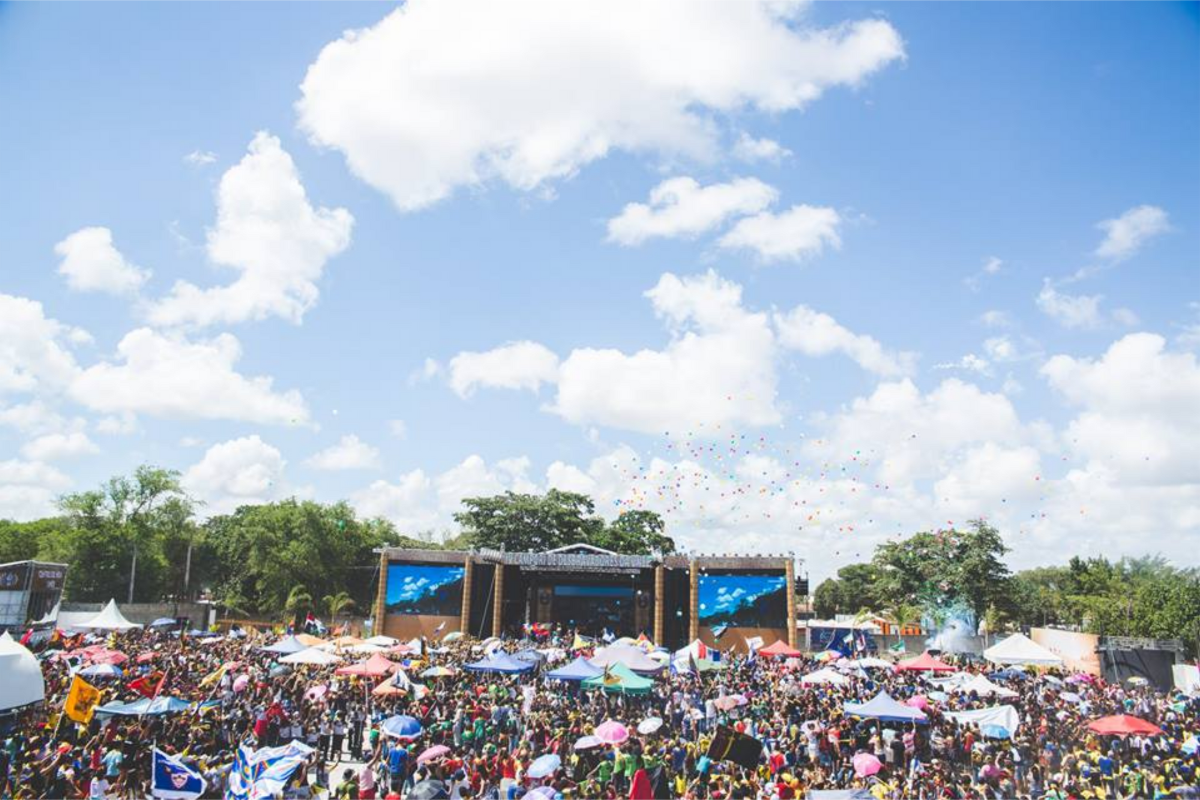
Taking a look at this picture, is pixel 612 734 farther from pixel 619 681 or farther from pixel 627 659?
pixel 627 659

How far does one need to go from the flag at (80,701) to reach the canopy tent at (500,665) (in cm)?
1093

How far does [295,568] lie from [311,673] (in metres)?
35.2

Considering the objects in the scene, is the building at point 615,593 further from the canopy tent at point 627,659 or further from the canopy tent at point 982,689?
the canopy tent at point 627,659

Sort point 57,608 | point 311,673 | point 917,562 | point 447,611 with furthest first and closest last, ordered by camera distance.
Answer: point 917,562
point 447,611
point 57,608
point 311,673

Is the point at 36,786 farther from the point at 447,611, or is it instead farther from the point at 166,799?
the point at 447,611

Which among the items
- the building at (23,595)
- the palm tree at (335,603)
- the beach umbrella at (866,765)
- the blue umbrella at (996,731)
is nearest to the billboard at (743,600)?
the palm tree at (335,603)

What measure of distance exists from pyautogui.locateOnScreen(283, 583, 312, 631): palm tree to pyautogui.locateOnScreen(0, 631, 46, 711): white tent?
39.8 metres

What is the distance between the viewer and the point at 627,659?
22938 mm

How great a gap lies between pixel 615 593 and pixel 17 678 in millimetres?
39450

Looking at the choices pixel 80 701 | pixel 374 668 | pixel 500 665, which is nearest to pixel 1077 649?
→ pixel 500 665

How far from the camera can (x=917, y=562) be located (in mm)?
63844

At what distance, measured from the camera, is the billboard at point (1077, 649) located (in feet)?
124

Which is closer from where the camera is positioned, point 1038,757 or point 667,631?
point 1038,757

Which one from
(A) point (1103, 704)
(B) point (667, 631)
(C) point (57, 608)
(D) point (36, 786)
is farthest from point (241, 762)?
(B) point (667, 631)
